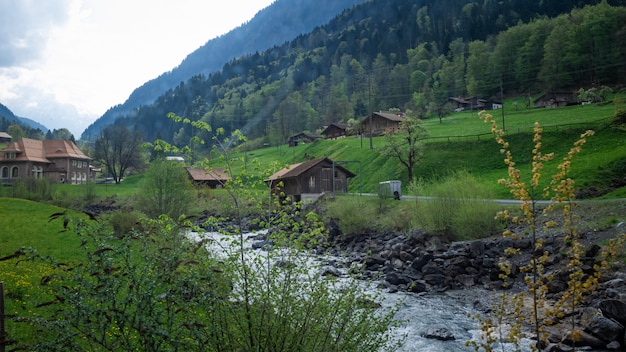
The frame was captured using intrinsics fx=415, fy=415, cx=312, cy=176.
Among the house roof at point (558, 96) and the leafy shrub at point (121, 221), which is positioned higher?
the house roof at point (558, 96)

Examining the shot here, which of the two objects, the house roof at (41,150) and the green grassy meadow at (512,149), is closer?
the green grassy meadow at (512,149)

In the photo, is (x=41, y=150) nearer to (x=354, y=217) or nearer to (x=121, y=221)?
(x=121, y=221)

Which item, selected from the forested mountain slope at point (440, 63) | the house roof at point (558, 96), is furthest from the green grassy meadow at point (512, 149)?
the forested mountain slope at point (440, 63)

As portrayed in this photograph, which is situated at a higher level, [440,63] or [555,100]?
[440,63]

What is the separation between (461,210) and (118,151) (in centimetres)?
9638

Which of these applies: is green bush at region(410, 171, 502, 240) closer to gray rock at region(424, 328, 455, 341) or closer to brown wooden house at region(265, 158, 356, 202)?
gray rock at region(424, 328, 455, 341)

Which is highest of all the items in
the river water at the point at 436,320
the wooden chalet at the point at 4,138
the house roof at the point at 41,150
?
the wooden chalet at the point at 4,138

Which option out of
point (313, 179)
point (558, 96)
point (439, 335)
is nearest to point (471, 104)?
point (558, 96)

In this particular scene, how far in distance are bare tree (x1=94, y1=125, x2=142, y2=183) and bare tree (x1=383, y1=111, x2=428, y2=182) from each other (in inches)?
2831

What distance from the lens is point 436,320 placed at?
16.8 meters

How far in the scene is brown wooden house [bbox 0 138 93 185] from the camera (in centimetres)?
9031

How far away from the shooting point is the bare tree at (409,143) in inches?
2247

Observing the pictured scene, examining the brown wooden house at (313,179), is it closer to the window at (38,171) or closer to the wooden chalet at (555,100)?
the wooden chalet at (555,100)

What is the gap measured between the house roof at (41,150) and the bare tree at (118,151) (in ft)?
18.5
